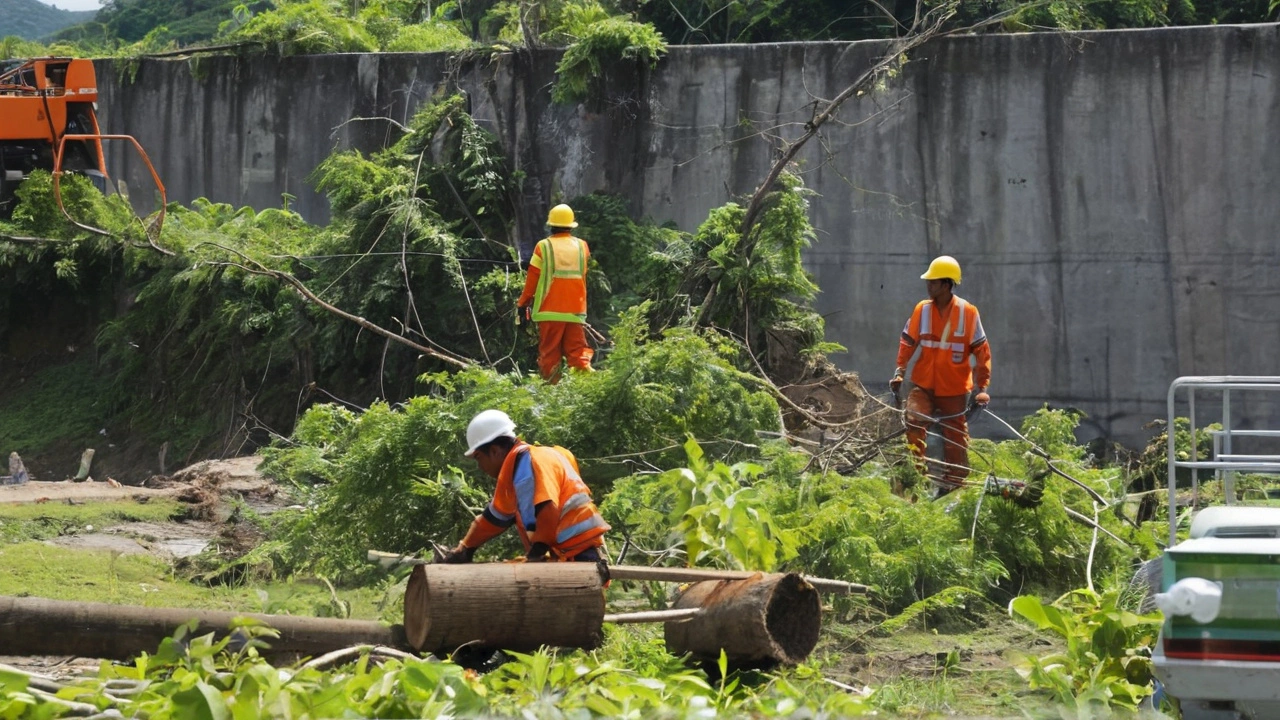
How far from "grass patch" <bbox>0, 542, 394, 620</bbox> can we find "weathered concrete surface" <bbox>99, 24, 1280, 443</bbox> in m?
6.38

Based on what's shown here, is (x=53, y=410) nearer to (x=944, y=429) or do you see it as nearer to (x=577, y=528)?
(x=944, y=429)

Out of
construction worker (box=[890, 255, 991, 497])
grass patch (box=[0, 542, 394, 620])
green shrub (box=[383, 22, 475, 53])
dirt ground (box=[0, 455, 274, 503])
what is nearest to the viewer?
grass patch (box=[0, 542, 394, 620])

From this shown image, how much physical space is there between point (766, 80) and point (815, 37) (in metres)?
4.27

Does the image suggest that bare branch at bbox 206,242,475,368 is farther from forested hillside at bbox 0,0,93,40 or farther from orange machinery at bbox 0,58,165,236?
forested hillside at bbox 0,0,93,40

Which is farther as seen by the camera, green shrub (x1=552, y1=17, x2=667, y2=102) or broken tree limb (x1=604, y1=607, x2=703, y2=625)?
green shrub (x1=552, y1=17, x2=667, y2=102)

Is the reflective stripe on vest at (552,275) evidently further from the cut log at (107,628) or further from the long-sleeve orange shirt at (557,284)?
the cut log at (107,628)

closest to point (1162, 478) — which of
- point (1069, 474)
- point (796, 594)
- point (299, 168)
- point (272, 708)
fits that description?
point (1069, 474)

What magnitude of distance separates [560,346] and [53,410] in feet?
21.8

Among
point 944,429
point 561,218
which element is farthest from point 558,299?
point 944,429

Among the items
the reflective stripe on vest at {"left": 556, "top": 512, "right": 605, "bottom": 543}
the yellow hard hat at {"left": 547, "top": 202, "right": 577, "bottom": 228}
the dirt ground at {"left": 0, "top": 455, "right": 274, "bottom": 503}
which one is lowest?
the dirt ground at {"left": 0, "top": 455, "right": 274, "bottom": 503}

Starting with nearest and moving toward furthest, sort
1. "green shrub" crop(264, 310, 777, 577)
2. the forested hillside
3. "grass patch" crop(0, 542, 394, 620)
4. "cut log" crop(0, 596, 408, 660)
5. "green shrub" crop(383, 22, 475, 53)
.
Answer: "cut log" crop(0, 596, 408, 660) → "grass patch" crop(0, 542, 394, 620) → "green shrub" crop(264, 310, 777, 577) → "green shrub" crop(383, 22, 475, 53) → the forested hillside

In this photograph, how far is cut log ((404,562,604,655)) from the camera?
564cm

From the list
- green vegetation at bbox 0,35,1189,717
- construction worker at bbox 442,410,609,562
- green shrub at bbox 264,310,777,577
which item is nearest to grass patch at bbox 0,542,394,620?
green vegetation at bbox 0,35,1189,717

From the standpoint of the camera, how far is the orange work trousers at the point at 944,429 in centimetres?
908
